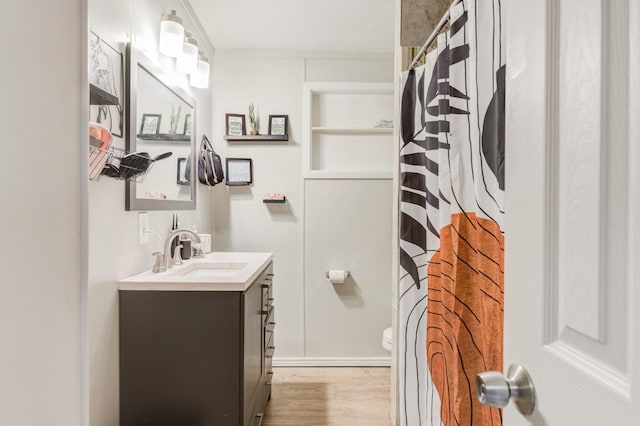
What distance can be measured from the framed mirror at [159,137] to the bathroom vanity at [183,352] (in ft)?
1.51

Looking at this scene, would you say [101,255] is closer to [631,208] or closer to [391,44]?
[631,208]

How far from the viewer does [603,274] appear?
1.29ft

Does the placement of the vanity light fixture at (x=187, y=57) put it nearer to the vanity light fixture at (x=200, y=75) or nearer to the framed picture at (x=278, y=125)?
the vanity light fixture at (x=200, y=75)

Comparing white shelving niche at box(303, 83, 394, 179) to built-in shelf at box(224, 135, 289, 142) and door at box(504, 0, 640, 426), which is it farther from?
door at box(504, 0, 640, 426)

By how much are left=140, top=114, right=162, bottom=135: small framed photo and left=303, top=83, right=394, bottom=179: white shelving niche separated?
1.34 metres

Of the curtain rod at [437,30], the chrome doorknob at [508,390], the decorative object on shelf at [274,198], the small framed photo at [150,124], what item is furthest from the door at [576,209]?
the decorative object on shelf at [274,198]

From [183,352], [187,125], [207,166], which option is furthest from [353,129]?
[183,352]

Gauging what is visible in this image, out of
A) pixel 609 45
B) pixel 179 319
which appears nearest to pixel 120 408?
pixel 179 319

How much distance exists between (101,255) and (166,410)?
0.70 meters

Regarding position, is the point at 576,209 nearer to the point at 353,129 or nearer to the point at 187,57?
the point at 187,57

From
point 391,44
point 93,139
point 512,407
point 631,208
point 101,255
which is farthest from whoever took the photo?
point 391,44

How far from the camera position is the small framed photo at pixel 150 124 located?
1774 mm

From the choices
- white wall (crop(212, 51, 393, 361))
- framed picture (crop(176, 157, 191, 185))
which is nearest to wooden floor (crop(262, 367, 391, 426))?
white wall (crop(212, 51, 393, 361))

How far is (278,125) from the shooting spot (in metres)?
2.92
